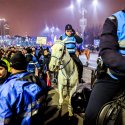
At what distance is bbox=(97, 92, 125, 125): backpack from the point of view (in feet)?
11.4

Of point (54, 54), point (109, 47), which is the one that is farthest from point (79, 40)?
point (109, 47)

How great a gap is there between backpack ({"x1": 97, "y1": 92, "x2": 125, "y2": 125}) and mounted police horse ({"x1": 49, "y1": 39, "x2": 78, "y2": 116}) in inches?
227

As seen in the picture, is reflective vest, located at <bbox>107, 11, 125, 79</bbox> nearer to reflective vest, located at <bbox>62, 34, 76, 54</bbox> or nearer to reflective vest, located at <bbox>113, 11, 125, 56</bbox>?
reflective vest, located at <bbox>113, 11, 125, 56</bbox>

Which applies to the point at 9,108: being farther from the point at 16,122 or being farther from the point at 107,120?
the point at 107,120

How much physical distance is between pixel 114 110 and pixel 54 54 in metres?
5.90

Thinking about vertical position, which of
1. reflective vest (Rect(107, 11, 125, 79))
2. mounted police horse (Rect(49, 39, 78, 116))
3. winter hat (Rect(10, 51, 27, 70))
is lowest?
mounted police horse (Rect(49, 39, 78, 116))

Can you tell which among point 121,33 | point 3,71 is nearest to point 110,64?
point 121,33

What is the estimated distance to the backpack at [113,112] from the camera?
3.46 metres

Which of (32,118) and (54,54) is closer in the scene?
(32,118)

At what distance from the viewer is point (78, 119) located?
9.78 m

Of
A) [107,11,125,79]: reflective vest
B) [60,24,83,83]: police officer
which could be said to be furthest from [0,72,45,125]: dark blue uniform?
[60,24,83,83]: police officer

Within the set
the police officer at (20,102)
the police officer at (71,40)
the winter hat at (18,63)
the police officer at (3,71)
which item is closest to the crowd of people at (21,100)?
the police officer at (20,102)

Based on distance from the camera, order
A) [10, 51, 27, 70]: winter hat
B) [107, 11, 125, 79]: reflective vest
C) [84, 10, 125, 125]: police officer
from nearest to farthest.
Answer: [84, 10, 125, 125]: police officer → [107, 11, 125, 79]: reflective vest → [10, 51, 27, 70]: winter hat

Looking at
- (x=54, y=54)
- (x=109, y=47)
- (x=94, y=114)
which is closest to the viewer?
(x=109, y=47)
